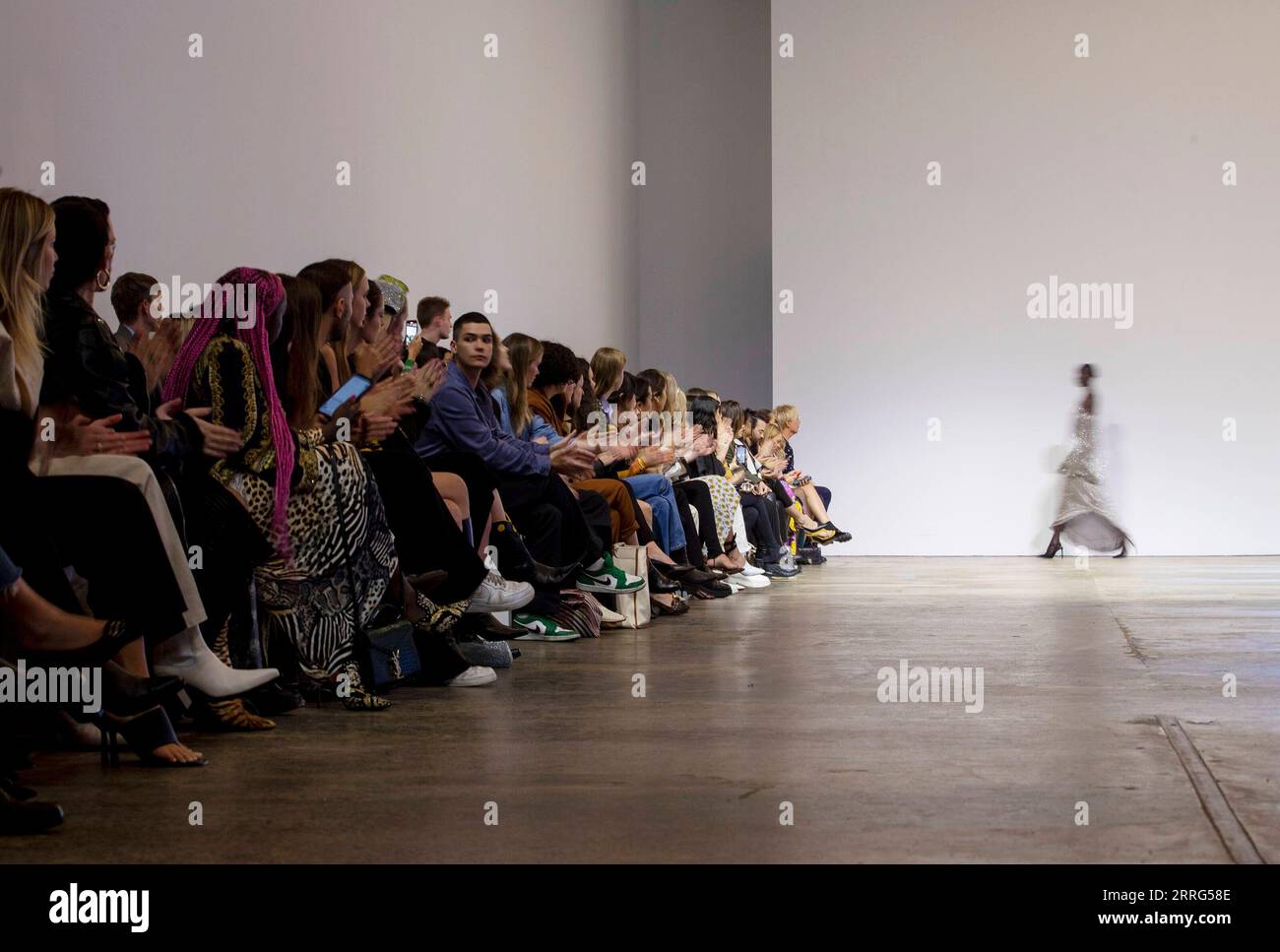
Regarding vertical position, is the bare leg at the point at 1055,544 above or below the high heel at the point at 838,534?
below

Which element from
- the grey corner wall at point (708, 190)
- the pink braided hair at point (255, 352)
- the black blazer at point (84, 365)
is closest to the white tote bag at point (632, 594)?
the pink braided hair at point (255, 352)

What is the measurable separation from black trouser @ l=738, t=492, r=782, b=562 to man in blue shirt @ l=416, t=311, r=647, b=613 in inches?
119

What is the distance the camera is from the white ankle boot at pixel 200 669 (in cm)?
275

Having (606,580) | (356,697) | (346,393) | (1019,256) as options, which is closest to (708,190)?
(1019,256)

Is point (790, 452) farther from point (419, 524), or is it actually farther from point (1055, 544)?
point (419, 524)

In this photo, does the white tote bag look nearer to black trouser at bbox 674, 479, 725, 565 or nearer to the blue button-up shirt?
the blue button-up shirt

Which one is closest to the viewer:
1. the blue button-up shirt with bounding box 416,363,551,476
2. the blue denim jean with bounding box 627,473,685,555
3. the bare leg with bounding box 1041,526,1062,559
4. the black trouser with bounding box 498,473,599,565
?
the blue button-up shirt with bounding box 416,363,551,476

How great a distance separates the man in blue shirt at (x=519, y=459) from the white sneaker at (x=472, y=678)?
823 mm

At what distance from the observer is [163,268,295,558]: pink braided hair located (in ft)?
10.3

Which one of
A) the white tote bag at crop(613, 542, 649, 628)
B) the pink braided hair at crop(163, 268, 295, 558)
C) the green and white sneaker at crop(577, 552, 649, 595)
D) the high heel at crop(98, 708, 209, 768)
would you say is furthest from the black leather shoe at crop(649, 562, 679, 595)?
the high heel at crop(98, 708, 209, 768)

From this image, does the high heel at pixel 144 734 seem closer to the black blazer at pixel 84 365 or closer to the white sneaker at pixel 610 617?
the black blazer at pixel 84 365

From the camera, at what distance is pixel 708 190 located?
40.8 ft

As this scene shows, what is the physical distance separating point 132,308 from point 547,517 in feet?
4.93
